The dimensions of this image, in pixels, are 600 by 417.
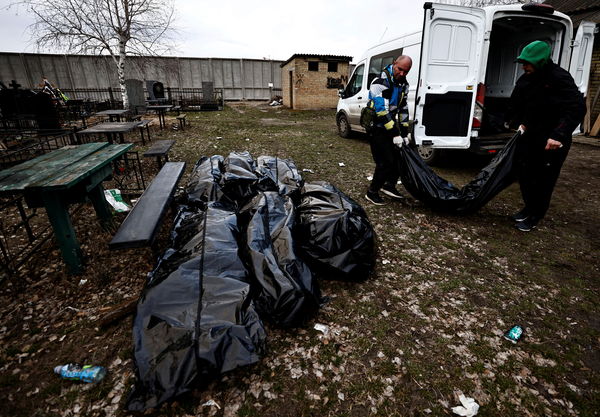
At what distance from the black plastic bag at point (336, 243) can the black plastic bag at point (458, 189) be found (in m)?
1.42

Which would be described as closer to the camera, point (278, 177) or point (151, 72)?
point (278, 177)

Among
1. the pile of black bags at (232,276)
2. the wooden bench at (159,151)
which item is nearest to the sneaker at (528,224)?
the pile of black bags at (232,276)

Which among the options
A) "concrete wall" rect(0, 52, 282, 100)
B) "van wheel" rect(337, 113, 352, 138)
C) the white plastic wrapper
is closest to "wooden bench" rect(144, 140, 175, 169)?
the white plastic wrapper

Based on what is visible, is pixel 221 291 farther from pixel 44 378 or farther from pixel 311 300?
pixel 44 378

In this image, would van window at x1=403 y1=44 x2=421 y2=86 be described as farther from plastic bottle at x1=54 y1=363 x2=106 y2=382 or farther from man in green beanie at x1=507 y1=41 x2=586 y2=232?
plastic bottle at x1=54 y1=363 x2=106 y2=382

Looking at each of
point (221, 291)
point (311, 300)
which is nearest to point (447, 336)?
point (311, 300)

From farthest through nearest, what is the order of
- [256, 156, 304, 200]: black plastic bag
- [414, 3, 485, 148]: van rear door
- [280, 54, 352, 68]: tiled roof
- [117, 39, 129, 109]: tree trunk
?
1. [280, 54, 352, 68]: tiled roof
2. [117, 39, 129, 109]: tree trunk
3. [414, 3, 485, 148]: van rear door
4. [256, 156, 304, 200]: black plastic bag

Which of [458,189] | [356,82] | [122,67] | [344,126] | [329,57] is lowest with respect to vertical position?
[458,189]

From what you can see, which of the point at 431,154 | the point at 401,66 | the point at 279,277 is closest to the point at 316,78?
the point at 431,154

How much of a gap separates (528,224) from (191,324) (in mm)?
3970

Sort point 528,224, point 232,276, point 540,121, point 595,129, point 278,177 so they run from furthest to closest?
point 595,129, point 278,177, point 528,224, point 540,121, point 232,276

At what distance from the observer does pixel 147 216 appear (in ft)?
8.64

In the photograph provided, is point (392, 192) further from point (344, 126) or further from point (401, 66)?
point (344, 126)

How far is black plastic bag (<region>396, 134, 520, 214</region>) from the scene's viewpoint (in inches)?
139
